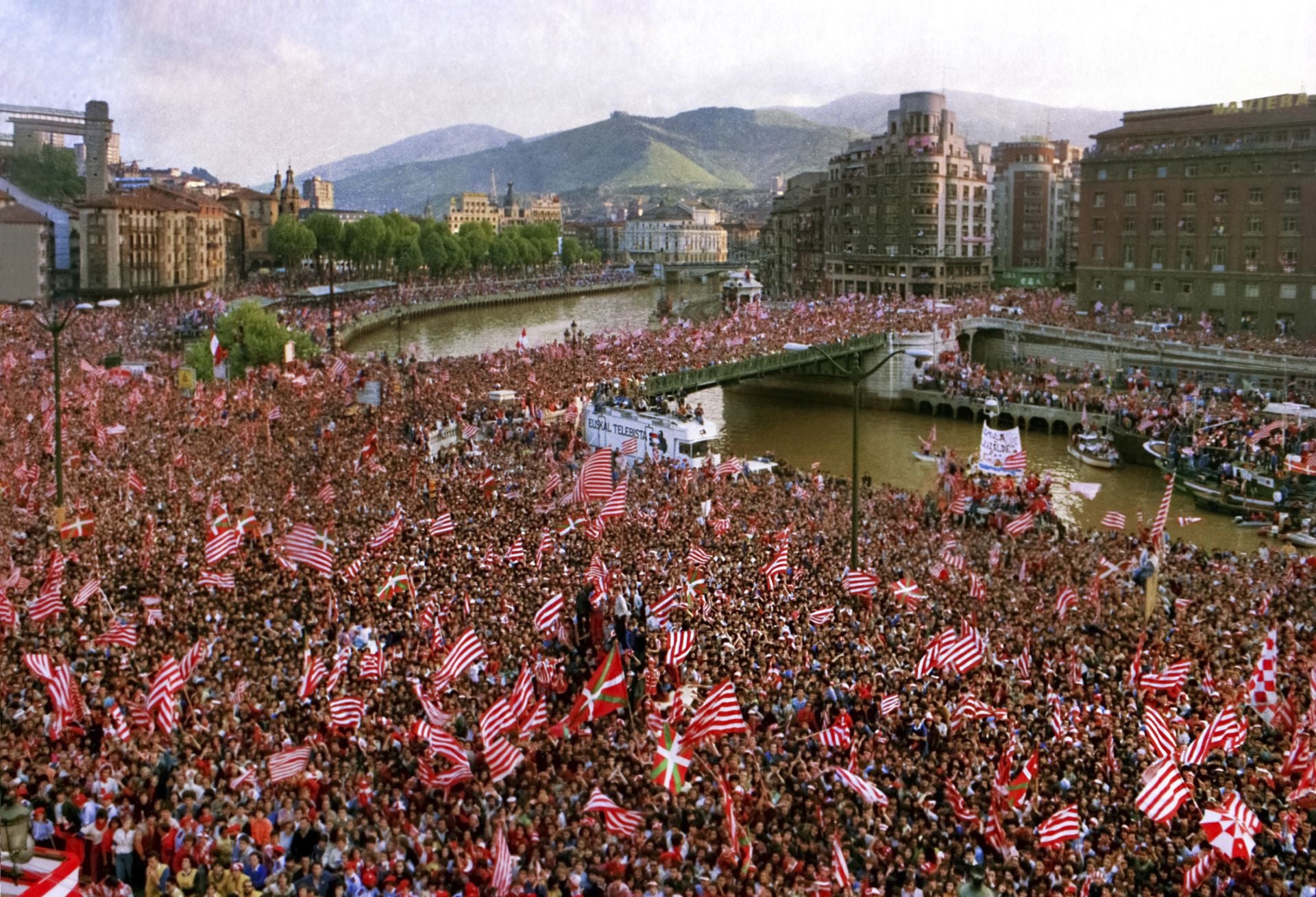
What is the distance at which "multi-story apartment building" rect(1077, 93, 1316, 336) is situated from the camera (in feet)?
217

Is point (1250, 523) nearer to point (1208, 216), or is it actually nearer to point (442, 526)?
point (442, 526)

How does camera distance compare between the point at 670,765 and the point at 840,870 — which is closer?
the point at 840,870

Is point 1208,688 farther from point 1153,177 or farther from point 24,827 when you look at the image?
point 1153,177

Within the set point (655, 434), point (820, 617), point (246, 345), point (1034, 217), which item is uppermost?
point (1034, 217)

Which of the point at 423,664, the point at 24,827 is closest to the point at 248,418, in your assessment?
the point at 423,664

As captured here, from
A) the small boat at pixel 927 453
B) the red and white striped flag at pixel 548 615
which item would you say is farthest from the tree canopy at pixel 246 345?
the red and white striped flag at pixel 548 615

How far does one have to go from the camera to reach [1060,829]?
12328 mm

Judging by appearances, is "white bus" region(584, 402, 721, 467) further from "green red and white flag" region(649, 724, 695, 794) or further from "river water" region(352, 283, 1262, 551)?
"green red and white flag" region(649, 724, 695, 794)

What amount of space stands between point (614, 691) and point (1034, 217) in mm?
125868

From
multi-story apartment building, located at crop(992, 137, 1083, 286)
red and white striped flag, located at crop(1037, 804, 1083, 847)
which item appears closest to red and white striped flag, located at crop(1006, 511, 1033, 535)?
red and white striped flag, located at crop(1037, 804, 1083, 847)

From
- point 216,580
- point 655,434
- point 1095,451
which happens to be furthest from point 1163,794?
point 1095,451

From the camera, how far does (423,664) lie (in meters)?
17.2

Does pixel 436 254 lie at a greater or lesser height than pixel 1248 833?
greater

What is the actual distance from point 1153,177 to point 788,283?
53.7 meters
